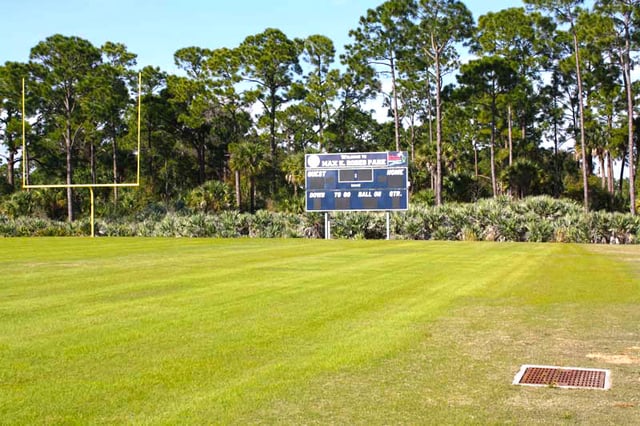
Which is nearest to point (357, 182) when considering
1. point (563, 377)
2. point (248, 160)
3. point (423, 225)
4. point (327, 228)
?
point (327, 228)

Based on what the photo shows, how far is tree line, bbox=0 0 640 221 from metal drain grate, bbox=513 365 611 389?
38.5 metres

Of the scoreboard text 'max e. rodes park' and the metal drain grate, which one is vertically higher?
the scoreboard text 'max e. rodes park'

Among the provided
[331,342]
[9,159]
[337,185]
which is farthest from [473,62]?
[331,342]

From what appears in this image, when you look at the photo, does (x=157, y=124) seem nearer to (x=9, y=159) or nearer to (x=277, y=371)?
(x=9, y=159)

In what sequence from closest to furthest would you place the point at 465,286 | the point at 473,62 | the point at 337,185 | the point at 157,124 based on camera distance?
the point at 465,286 → the point at 337,185 → the point at 473,62 → the point at 157,124

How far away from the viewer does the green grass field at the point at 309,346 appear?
17.5ft

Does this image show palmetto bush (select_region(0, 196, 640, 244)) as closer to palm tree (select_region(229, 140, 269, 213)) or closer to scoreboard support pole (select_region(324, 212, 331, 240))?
scoreboard support pole (select_region(324, 212, 331, 240))

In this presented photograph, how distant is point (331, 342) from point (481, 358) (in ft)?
5.33

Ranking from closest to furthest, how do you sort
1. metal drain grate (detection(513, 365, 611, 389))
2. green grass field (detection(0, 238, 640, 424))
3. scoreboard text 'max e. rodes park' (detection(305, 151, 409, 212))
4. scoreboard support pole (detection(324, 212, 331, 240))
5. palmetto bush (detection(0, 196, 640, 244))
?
green grass field (detection(0, 238, 640, 424))
metal drain grate (detection(513, 365, 611, 389))
palmetto bush (detection(0, 196, 640, 244))
scoreboard text 'max e. rodes park' (detection(305, 151, 409, 212))
scoreboard support pole (detection(324, 212, 331, 240))

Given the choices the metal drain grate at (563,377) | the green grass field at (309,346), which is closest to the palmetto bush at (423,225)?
the green grass field at (309,346)

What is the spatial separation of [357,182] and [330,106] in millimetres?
25299

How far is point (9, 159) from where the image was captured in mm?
57781

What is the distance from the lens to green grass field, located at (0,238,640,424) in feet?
17.5

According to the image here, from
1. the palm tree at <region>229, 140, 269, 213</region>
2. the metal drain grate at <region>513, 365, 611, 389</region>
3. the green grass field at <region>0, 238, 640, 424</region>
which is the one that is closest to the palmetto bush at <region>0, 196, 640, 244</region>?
the palm tree at <region>229, 140, 269, 213</region>
